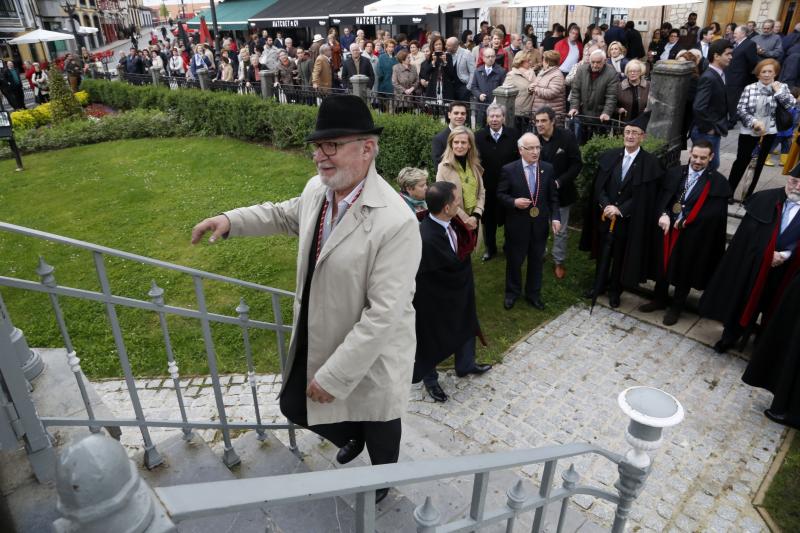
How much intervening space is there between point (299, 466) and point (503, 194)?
363 cm

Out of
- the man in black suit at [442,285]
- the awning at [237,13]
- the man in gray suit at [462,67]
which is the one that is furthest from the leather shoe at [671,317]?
the awning at [237,13]

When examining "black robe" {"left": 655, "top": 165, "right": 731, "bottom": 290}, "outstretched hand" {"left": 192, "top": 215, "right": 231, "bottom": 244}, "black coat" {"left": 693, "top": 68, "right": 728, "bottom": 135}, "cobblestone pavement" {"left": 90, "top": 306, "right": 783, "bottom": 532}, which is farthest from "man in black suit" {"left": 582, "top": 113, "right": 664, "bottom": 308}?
"outstretched hand" {"left": 192, "top": 215, "right": 231, "bottom": 244}

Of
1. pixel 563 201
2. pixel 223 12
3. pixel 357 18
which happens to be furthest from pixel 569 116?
pixel 223 12

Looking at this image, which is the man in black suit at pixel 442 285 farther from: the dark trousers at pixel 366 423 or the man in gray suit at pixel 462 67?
the man in gray suit at pixel 462 67

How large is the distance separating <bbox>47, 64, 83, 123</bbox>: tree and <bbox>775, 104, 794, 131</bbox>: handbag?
58.7ft

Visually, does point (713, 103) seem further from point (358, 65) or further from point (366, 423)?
point (358, 65)

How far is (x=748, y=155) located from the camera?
743 cm

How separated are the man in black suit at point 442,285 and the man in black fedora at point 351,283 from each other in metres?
1.39

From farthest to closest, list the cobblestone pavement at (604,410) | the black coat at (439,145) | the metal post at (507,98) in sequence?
the metal post at (507,98) → the black coat at (439,145) → the cobblestone pavement at (604,410)

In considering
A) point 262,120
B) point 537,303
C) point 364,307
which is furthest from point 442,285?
point 262,120

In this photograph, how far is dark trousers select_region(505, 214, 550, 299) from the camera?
19.1ft

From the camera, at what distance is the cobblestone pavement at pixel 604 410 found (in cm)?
373

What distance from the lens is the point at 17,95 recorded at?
62.4 feet

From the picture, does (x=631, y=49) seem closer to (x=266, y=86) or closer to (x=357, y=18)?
(x=266, y=86)
